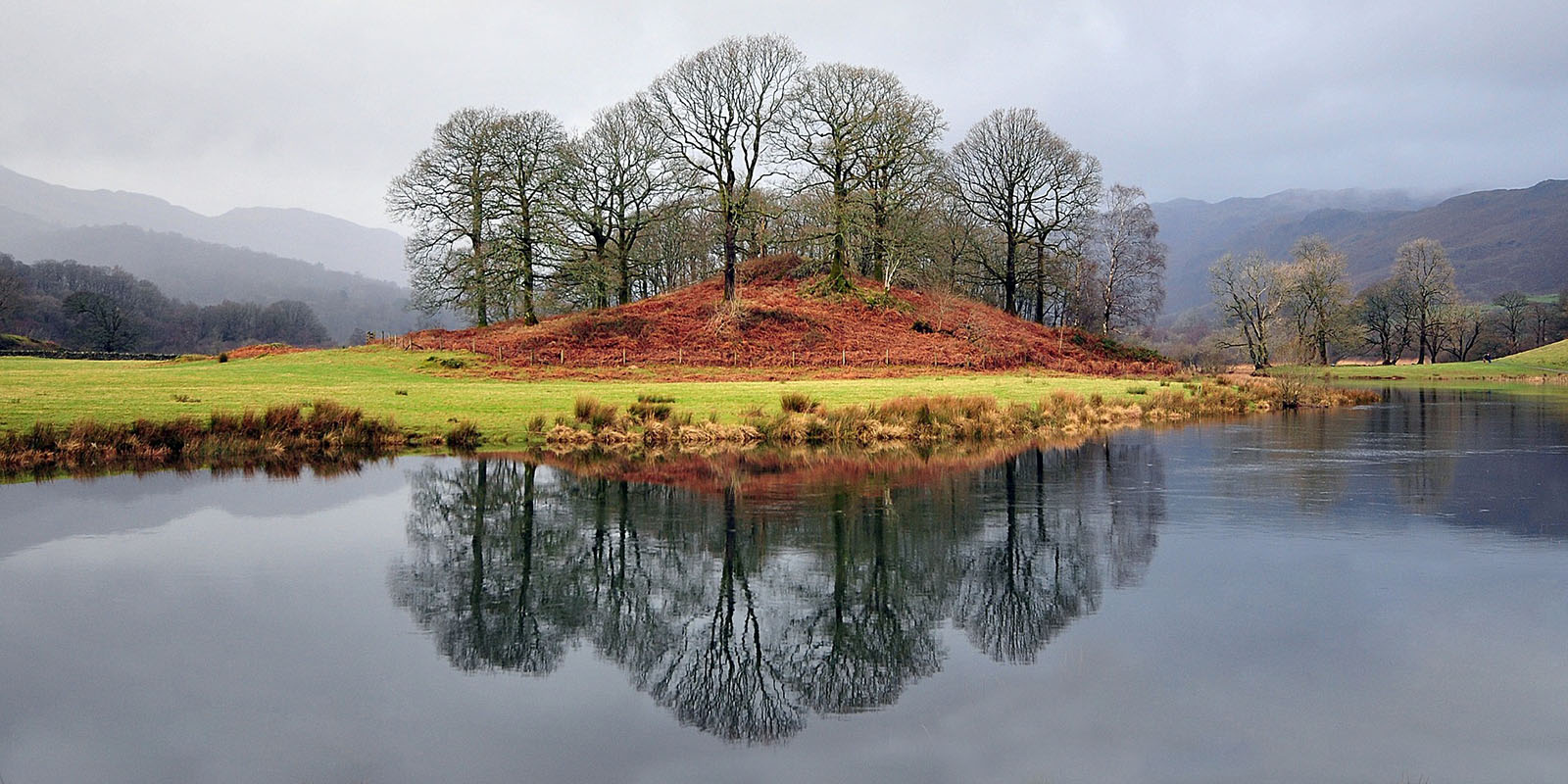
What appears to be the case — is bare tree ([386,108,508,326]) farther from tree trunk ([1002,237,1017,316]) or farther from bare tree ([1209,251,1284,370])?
bare tree ([1209,251,1284,370])

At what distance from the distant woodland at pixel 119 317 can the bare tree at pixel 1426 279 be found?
122 metres

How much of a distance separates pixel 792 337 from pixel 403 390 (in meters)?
21.9

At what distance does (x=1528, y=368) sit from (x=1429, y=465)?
233ft

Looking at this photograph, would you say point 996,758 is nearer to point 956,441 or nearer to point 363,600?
point 363,600

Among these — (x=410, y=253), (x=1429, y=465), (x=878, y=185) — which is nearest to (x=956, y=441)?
(x=1429, y=465)

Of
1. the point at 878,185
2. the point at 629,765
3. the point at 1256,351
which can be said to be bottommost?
the point at 629,765

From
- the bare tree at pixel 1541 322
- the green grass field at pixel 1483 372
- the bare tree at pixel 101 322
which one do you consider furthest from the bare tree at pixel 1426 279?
the bare tree at pixel 101 322

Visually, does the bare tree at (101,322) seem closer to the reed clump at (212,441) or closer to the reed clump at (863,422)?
the reed clump at (212,441)

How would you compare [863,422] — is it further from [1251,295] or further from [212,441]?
[1251,295]

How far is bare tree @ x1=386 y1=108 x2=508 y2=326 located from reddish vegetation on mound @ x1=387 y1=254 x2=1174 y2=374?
2.83 m

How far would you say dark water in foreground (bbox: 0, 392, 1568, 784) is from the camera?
632cm

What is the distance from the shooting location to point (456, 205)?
53719 mm

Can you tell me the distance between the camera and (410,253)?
54875 millimetres

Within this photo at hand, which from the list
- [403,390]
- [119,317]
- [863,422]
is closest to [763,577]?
[863,422]
